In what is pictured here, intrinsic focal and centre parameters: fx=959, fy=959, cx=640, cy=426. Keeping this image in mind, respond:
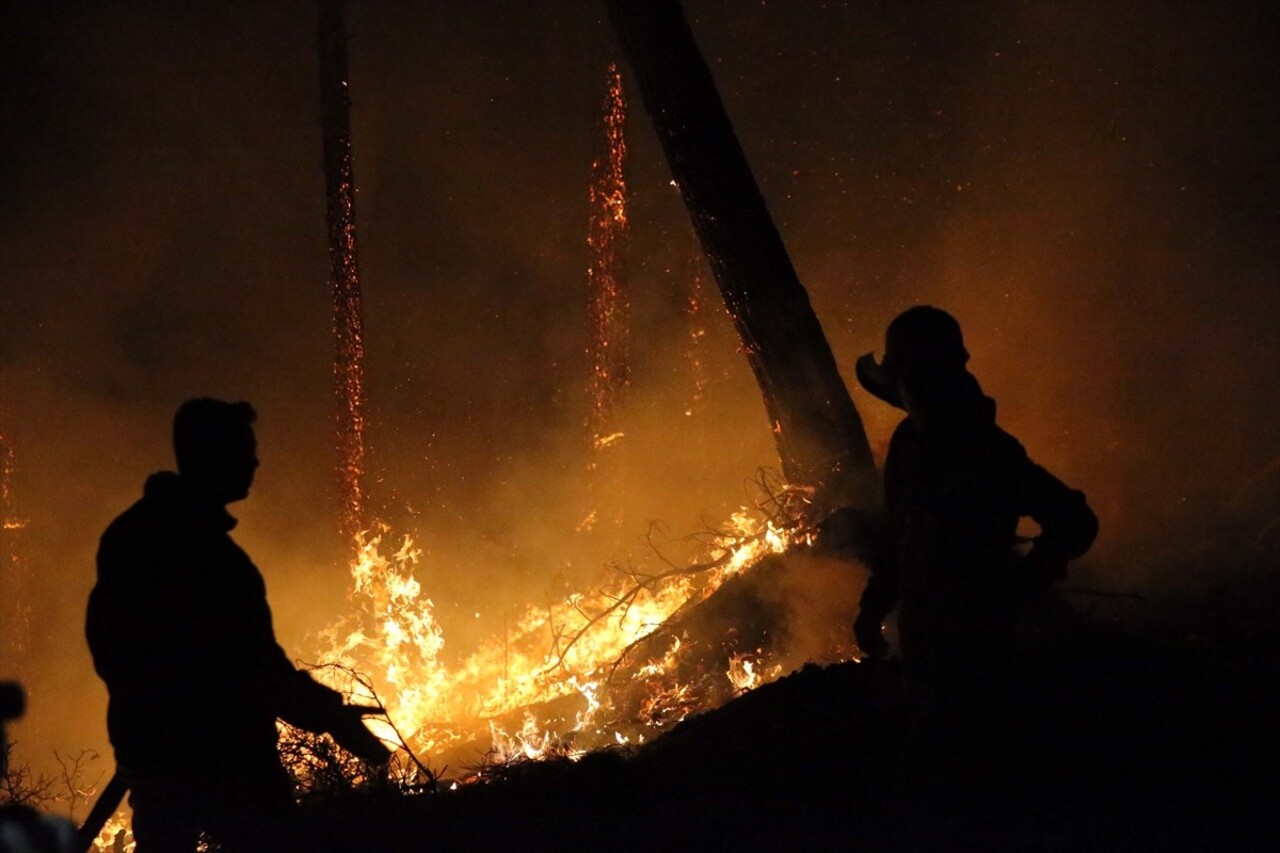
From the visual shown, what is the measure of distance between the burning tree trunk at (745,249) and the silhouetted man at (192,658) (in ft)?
12.3

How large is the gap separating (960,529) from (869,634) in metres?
0.59

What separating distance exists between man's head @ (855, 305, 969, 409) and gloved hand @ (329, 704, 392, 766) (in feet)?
7.22

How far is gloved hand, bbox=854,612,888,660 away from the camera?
3.10 metres

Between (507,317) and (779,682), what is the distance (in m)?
9.96

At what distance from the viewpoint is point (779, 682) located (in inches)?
177

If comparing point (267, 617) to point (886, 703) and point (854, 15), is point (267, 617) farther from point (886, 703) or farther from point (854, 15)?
point (854, 15)

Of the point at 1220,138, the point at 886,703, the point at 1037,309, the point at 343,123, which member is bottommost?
the point at 886,703

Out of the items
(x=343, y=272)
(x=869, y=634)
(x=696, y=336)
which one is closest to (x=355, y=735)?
(x=869, y=634)

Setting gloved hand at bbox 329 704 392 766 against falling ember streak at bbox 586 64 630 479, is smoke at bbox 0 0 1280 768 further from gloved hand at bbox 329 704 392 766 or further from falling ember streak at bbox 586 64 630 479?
gloved hand at bbox 329 704 392 766

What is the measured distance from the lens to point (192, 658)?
3.13m

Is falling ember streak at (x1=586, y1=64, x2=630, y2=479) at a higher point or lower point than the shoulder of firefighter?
higher

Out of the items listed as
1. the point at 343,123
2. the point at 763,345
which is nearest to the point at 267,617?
the point at 763,345

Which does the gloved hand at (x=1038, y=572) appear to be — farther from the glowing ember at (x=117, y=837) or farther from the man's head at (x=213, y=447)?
the glowing ember at (x=117, y=837)

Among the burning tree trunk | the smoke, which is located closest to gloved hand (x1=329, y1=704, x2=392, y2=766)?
the burning tree trunk
